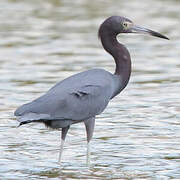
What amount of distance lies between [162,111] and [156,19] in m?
8.95

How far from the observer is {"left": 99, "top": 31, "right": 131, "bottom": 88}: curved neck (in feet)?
30.0

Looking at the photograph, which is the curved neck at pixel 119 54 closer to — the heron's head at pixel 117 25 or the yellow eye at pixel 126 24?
the heron's head at pixel 117 25

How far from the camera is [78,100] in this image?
8555mm

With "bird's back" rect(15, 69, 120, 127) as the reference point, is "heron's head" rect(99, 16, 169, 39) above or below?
above

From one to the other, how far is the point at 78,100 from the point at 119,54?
945 millimetres

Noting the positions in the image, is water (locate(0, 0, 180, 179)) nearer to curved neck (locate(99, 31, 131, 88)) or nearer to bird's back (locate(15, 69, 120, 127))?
bird's back (locate(15, 69, 120, 127))

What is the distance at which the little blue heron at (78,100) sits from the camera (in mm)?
8297

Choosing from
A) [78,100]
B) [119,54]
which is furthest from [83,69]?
[78,100]

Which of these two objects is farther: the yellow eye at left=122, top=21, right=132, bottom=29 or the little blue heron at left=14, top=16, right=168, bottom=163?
the yellow eye at left=122, top=21, right=132, bottom=29

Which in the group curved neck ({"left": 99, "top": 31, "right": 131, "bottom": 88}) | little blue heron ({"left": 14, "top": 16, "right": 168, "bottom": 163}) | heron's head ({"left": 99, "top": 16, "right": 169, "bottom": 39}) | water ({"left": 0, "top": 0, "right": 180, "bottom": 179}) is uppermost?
heron's head ({"left": 99, "top": 16, "right": 169, "bottom": 39})

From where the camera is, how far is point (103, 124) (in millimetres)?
10547

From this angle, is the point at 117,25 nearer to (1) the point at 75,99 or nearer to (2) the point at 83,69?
(1) the point at 75,99

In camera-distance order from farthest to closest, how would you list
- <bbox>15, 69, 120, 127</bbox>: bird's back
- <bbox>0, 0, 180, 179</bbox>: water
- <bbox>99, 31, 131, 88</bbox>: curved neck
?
<bbox>99, 31, 131, 88</bbox>: curved neck → <bbox>0, 0, 180, 179</bbox>: water → <bbox>15, 69, 120, 127</bbox>: bird's back

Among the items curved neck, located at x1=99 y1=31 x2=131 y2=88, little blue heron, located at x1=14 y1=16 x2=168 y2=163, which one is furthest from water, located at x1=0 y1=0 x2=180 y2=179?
curved neck, located at x1=99 y1=31 x2=131 y2=88
